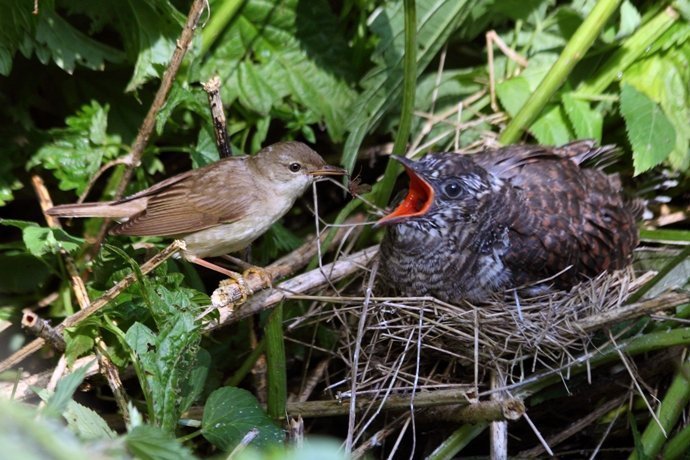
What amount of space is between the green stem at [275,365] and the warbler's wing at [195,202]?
508 millimetres

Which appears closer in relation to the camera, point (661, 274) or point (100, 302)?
point (100, 302)

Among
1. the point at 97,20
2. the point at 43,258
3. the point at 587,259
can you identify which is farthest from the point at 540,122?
the point at 43,258

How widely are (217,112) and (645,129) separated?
1872 mm

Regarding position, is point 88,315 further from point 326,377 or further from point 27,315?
point 326,377

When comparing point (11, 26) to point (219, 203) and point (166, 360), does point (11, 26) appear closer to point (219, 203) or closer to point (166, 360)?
point (219, 203)

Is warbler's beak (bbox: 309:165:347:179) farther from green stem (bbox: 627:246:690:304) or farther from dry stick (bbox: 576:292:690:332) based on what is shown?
green stem (bbox: 627:246:690:304)

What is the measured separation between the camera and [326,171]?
3.40 metres

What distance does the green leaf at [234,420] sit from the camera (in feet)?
8.79

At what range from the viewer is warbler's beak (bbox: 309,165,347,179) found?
3.39m

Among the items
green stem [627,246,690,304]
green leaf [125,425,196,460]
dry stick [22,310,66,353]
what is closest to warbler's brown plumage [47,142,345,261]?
dry stick [22,310,66,353]

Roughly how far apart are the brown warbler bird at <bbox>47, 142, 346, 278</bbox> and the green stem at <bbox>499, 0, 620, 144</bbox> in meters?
0.96

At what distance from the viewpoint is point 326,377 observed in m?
3.56

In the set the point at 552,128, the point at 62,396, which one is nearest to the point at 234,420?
the point at 62,396

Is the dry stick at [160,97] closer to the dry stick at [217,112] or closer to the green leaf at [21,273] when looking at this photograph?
the dry stick at [217,112]
